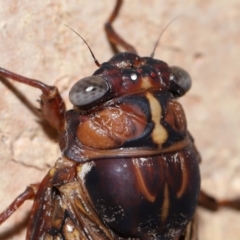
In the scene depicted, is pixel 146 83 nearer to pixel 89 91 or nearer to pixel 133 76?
pixel 133 76

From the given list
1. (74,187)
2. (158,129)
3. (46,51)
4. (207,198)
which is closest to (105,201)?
(74,187)

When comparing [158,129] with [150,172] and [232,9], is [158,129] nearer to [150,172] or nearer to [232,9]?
[150,172]

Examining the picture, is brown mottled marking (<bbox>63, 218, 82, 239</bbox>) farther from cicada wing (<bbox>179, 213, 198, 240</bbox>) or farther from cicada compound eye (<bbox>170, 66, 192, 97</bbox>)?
cicada compound eye (<bbox>170, 66, 192, 97</bbox>)

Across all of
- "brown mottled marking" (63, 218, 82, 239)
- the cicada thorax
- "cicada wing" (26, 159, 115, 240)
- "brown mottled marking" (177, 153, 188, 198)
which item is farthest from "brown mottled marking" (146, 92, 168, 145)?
"brown mottled marking" (63, 218, 82, 239)

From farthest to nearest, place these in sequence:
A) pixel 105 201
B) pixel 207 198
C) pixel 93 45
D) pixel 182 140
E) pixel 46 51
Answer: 1. pixel 207 198
2. pixel 93 45
3. pixel 46 51
4. pixel 182 140
5. pixel 105 201

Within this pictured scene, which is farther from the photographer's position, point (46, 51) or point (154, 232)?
point (46, 51)

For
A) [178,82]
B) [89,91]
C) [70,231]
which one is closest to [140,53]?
[178,82]

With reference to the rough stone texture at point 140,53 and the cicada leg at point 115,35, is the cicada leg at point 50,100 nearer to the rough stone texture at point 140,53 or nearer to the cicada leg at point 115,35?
the rough stone texture at point 140,53

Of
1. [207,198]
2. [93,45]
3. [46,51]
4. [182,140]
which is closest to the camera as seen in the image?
[182,140]
